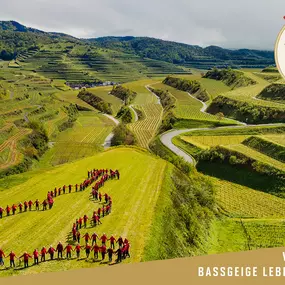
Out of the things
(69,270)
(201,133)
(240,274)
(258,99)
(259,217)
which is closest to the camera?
(240,274)

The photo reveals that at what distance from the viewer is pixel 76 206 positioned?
1630 inches

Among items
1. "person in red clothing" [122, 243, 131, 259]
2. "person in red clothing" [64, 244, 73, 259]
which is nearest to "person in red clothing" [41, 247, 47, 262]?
"person in red clothing" [64, 244, 73, 259]

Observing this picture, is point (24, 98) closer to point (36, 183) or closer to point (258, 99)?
point (258, 99)

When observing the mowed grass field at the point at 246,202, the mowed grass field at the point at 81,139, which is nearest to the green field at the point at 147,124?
the mowed grass field at the point at 81,139

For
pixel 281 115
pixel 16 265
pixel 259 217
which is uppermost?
pixel 281 115

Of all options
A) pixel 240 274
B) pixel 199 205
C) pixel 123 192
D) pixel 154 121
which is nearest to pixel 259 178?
pixel 199 205

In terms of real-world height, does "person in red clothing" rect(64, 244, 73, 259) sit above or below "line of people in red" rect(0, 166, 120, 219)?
below

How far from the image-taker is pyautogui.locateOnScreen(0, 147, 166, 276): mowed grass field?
32.2 metres

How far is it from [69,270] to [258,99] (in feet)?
385

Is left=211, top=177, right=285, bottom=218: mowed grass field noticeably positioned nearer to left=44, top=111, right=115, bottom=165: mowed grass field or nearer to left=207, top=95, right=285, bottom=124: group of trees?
left=44, top=111, right=115, bottom=165: mowed grass field

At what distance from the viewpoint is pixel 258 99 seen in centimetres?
13100

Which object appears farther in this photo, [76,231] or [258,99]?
[258,99]

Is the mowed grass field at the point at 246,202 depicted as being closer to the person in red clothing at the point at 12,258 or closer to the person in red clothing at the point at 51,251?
the person in red clothing at the point at 51,251

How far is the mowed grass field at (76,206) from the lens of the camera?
3216cm
